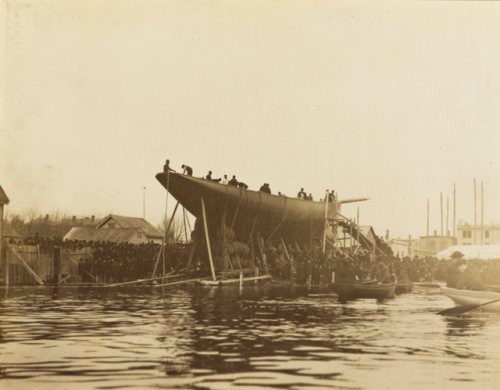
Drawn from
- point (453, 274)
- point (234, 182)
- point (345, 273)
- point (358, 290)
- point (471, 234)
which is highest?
point (234, 182)

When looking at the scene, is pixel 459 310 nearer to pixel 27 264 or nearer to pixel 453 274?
pixel 453 274

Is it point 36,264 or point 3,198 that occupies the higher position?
point 3,198

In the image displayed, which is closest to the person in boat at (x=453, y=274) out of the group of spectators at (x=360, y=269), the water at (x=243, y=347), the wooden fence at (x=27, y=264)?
the water at (x=243, y=347)

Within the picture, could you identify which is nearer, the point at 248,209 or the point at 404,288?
the point at 404,288

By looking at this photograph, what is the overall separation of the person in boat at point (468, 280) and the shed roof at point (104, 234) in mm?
47235

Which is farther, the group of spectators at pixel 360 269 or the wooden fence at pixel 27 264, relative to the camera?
the group of spectators at pixel 360 269

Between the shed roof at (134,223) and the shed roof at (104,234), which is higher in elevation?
the shed roof at (134,223)

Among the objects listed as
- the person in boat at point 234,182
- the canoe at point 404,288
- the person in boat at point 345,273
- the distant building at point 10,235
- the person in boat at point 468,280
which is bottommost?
the canoe at point 404,288

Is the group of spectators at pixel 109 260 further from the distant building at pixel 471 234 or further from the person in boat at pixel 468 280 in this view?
the distant building at pixel 471 234

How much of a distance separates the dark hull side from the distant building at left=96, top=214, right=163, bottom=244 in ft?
79.0

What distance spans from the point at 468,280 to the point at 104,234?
5041 cm

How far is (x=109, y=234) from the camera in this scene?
62.9 m

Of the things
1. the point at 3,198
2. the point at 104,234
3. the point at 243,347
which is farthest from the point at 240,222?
the point at 243,347

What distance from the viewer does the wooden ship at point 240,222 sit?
36469mm
